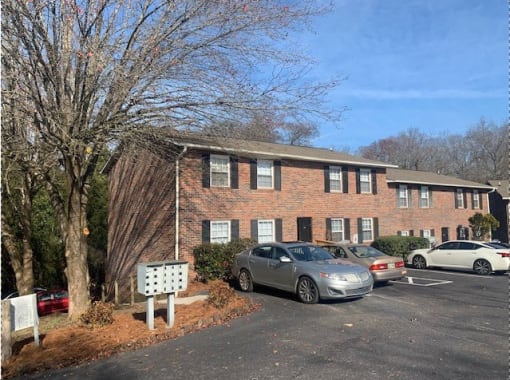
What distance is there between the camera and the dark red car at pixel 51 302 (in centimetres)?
1647

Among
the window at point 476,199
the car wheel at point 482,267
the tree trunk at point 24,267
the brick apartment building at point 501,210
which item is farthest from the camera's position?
the brick apartment building at point 501,210

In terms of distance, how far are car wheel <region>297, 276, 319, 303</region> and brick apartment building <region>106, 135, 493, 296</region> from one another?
4239 mm

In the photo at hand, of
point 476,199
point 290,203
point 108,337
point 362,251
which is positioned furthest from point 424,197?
point 108,337

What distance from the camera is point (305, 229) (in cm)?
1786

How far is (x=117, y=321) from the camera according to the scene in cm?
800

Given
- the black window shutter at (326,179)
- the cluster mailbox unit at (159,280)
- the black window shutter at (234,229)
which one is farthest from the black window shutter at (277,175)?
the cluster mailbox unit at (159,280)

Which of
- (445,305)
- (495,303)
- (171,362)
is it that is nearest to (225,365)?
(171,362)

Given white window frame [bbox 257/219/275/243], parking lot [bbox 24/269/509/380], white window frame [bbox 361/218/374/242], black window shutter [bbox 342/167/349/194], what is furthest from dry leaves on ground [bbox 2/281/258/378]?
white window frame [bbox 361/218/374/242]

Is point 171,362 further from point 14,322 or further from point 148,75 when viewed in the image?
point 148,75

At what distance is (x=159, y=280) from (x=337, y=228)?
13217mm

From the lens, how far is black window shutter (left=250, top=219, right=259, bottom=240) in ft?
53.1

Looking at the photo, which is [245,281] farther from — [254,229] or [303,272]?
[254,229]

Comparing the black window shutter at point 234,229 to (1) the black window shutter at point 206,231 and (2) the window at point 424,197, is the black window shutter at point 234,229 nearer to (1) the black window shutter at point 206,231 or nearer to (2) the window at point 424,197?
(1) the black window shutter at point 206,231

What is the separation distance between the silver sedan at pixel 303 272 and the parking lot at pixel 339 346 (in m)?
0.39
